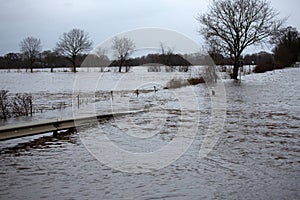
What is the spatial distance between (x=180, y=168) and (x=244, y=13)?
4104 centimetres

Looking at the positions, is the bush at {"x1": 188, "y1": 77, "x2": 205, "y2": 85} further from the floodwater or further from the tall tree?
the tall tree

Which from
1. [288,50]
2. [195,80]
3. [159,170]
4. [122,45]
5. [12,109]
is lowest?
[159,170]

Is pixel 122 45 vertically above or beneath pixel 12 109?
above

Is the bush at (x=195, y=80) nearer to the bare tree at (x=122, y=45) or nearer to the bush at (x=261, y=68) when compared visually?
the bare tree at (x=122, y=45)

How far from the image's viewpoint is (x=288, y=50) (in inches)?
3282

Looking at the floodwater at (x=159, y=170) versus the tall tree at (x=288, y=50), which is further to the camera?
the tall tree at (x=288, y=50)

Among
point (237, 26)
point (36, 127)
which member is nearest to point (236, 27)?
point (237, 26)

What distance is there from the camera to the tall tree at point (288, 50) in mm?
80425

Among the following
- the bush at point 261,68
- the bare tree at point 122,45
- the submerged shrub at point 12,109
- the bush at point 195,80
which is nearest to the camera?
the submerged shrub at point 12,109

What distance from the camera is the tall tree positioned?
80425 millimetres

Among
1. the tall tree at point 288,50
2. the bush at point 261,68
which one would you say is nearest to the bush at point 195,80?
the bush at point 261,68

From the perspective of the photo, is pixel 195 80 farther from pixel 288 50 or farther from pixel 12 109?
pixel 288 50

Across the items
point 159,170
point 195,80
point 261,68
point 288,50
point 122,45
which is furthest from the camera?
point 288,50

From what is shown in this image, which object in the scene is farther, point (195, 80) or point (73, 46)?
point (73, 46)
